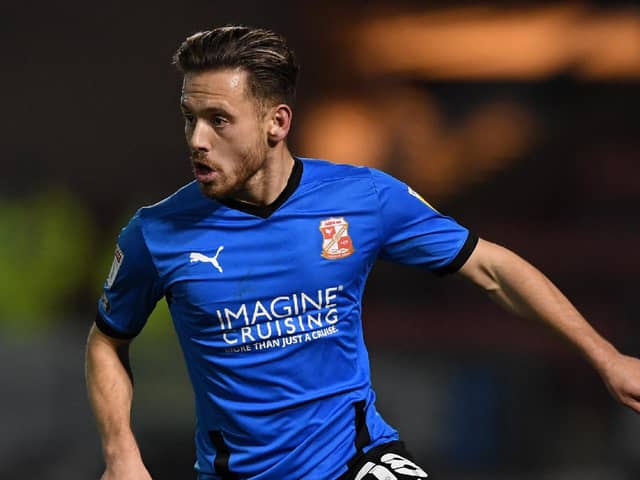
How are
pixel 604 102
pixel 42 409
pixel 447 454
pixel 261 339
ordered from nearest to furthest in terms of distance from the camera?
1. pixel 261 339
2. pixel 447 454
3. pixel 42 409
4. pixel 604 102

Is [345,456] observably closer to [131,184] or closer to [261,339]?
[261,339]

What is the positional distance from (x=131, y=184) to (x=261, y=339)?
20.5 ft

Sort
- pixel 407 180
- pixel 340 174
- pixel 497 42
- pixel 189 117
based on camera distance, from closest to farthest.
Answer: pixel 189 117 → pixel 340 174 → pixel 407 180 → pixel 497 42

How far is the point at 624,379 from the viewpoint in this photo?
3025 millimetres

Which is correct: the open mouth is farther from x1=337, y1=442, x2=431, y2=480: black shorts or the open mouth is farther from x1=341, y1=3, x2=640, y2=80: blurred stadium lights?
x1=341, y1=3, x2=640, y2=80: blurred stadium lights

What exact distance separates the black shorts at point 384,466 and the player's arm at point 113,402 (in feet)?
1.78

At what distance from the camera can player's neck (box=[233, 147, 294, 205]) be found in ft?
10.6

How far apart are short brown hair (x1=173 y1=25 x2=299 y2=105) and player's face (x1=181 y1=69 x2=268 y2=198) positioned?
1.1 inches

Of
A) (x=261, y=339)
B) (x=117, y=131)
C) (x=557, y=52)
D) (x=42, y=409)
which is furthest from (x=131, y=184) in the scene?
(x=261, y=339)

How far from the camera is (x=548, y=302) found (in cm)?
321

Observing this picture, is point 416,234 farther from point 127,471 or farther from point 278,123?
point 127,471

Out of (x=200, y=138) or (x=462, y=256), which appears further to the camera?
(x=462, y=256)

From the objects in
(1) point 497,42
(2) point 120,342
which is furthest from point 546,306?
(1) point 497,42

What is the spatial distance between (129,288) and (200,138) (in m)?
0.46
